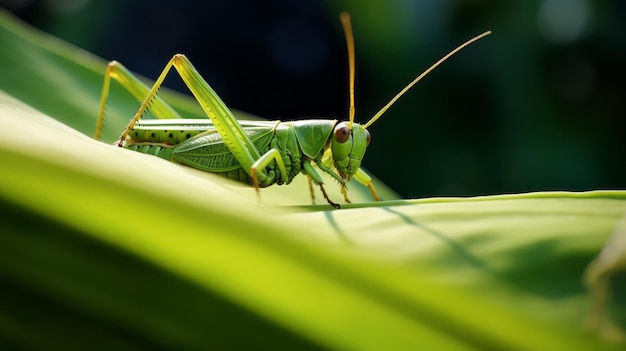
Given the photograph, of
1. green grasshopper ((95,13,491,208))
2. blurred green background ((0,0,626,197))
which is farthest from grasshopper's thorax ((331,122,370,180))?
blurred green background ((0,0,626,197))

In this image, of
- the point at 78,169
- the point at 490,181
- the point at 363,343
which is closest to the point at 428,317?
the point at 363,343

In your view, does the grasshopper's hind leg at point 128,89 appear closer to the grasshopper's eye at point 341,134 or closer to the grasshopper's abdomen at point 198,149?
the grasshopper's abdomen at point 198,149

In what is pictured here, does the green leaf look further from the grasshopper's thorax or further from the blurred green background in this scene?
the blurred green background

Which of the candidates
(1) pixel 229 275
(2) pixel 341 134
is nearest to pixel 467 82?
(2) pixel 341 134

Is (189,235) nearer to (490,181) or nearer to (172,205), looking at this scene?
(172,205)

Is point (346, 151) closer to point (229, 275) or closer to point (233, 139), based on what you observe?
point (233, 139)

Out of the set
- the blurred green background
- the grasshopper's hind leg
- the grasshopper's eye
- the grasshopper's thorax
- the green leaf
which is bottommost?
the green leaf

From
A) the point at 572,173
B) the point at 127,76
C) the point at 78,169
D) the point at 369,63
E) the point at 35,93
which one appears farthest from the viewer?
the point at 369,63
